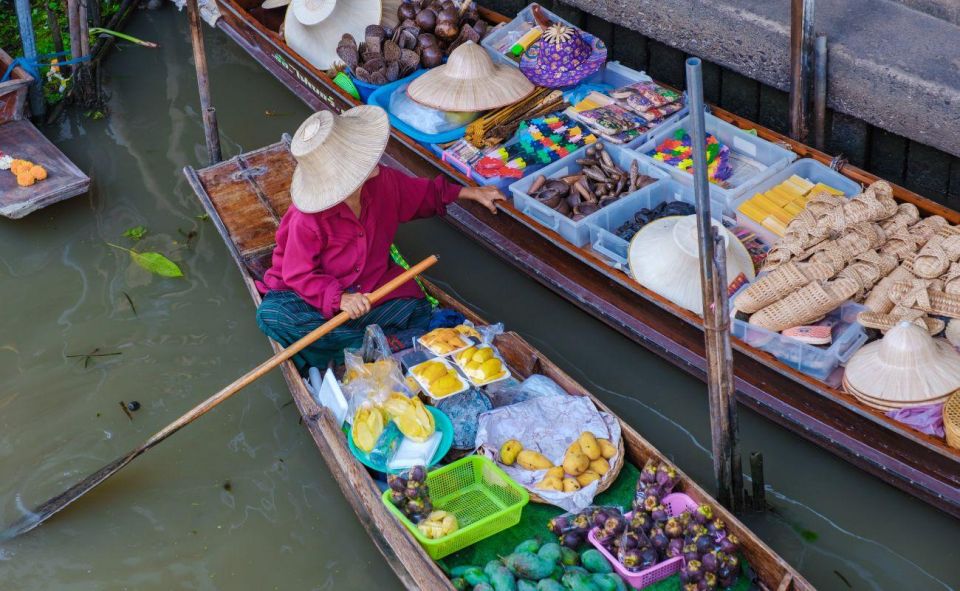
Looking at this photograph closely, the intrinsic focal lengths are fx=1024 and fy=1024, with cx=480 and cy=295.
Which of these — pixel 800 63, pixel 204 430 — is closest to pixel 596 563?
pixel 204 430

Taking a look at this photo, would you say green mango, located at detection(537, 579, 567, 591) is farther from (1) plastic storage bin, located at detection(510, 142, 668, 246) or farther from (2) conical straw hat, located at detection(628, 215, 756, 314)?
(1) plastic storage bin, located at detection(510, 142, 668, 246)

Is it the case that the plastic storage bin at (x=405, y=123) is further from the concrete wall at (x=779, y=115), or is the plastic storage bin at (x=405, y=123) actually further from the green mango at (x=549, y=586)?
the green mango at (x=549, y=586)

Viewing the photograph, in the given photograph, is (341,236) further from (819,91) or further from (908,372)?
(819,91)

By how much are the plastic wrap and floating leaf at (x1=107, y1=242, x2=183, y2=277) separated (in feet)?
7.75

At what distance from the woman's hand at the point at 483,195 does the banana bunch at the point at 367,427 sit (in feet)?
4.06

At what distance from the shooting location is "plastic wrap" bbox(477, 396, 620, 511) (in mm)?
3826

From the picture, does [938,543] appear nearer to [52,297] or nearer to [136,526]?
[136,526]

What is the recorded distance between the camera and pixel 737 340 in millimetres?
4109

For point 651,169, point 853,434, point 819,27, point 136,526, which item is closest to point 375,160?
point 651,169

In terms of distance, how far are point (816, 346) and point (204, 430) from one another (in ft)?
8.79

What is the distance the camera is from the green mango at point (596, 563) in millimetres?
3406

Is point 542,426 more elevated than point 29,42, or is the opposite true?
point 29,42

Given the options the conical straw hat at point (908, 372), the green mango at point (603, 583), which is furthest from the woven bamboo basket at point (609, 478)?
the conical straw hat at point (908, 372)

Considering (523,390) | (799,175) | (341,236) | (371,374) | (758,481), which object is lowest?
(758,481)
